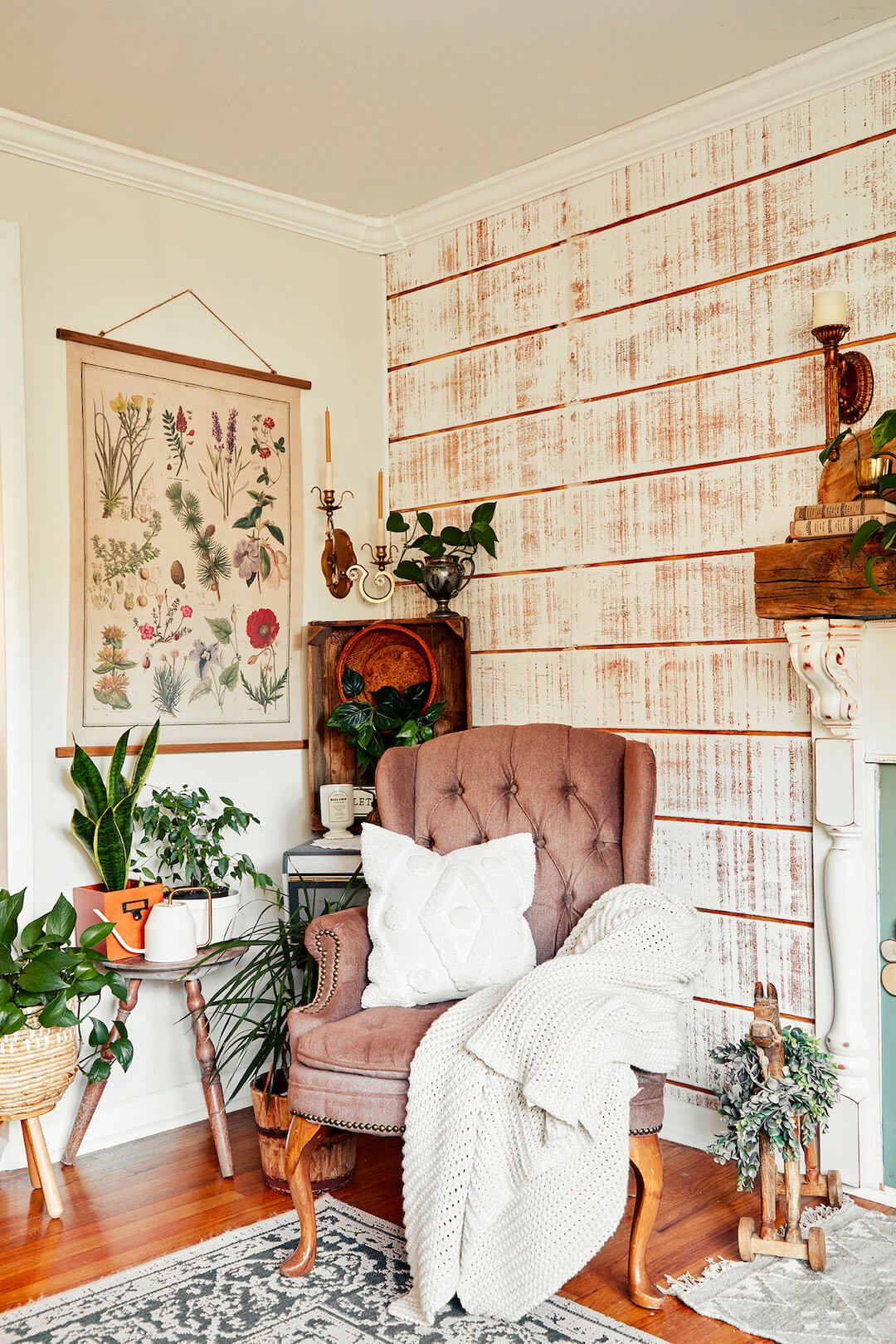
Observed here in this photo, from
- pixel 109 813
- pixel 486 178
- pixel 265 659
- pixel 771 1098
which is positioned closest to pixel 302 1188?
pixel 771 1098

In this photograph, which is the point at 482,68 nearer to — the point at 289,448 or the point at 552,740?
the point at 289,448

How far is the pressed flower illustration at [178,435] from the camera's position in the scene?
135 inches

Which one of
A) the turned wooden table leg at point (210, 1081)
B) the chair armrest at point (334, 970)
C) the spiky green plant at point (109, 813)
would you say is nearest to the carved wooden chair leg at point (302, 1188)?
the chair armrest at point (334, 970)

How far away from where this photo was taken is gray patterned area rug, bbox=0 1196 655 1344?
85.7 inches

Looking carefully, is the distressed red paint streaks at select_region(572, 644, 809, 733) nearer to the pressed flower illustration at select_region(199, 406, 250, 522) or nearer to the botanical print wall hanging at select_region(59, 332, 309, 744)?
the botanical print wall hanging at select_region(59, 332, 309, 744)

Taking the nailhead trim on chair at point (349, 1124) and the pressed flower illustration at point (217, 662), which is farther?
the pressed flower illustration at point (217, 662)

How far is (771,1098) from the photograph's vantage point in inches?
95.7

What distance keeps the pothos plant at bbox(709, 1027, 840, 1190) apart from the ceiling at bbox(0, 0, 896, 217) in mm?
2319

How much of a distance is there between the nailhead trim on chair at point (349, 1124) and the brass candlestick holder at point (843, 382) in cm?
182

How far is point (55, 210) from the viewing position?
→ 3.20m

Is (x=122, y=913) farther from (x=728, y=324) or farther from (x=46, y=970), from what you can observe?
(x=728, y=324)

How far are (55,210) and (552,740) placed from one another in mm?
1964

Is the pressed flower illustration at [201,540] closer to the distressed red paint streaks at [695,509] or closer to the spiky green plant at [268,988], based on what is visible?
the spiky green plant at [268,988]

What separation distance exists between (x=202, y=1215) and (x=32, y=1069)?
0.53 meters
